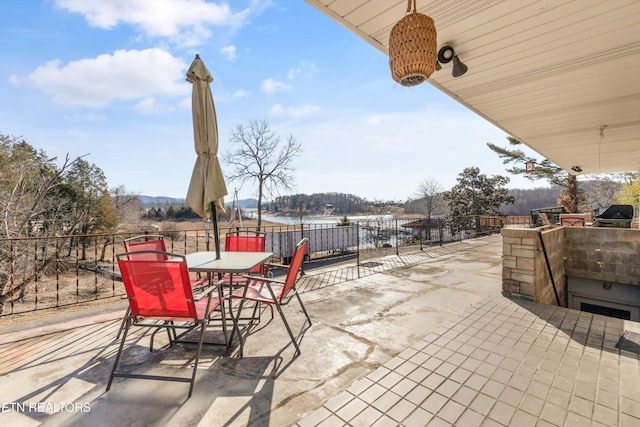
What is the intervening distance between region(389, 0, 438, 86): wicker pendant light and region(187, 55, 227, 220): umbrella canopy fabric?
1968mm

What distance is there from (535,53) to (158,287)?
162 inches

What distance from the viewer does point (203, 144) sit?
2.77 m

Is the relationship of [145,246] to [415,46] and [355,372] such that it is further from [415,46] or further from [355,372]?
[415,46]

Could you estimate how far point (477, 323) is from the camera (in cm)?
274

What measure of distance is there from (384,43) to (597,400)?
320 cm

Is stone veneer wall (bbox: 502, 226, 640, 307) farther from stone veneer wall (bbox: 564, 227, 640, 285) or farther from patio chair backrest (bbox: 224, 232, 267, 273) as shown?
patio chair backrest (bbox: 224, 232, 267, 273)

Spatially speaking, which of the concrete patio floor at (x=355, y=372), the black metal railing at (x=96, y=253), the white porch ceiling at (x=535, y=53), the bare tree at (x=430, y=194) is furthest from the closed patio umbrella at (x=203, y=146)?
the bare tree at (x=430, y=194)

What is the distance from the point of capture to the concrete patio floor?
1508 mm

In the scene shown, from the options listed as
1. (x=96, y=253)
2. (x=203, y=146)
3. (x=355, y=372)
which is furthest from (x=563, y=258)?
(x=96, y=253)

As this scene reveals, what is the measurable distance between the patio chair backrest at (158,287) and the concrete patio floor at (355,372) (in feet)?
1.60

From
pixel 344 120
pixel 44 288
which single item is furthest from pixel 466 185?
pixel 44 288

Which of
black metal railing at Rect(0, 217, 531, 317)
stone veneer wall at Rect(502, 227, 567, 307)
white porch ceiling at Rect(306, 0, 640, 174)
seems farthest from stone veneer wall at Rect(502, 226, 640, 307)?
black metal railing at Rect(0, 217, 531, 317)

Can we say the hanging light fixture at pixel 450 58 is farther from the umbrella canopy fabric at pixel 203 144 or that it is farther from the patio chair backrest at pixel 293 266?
the umbrella canopy fabric at pixel 203 144

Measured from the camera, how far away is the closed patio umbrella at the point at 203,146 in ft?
8.89
